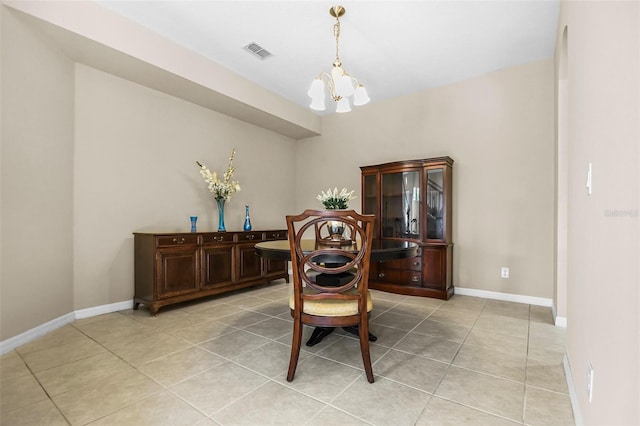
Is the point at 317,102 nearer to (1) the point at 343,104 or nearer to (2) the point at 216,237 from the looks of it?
(1) the point at 343,104

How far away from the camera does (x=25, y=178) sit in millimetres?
2412

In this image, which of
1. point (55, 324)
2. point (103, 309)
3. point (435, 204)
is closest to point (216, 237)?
point (103, 309)

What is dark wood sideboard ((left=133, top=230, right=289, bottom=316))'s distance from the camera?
306 cm

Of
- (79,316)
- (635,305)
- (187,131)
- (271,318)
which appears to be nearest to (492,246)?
(271,318)

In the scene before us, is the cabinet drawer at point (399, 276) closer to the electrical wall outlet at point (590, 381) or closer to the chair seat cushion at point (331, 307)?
the chair seat cushion at point (331, 307)

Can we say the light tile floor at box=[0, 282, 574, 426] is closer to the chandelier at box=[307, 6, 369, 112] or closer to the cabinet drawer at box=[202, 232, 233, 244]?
the cabinet drawer at box=[202, 232, 233, 244]

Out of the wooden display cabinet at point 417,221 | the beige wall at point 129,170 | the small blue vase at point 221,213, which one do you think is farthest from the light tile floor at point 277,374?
the small blue vase at point 221,213

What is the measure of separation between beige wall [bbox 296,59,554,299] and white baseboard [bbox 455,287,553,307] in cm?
5

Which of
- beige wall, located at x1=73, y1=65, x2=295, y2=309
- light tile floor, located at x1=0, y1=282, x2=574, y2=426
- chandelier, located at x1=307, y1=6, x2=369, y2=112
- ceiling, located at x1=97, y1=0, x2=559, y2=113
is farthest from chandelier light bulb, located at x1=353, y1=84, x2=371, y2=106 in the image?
beige wall, located at x1=73, y1=65, x2=295, y2=309

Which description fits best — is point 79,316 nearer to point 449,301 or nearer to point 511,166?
point 449,301

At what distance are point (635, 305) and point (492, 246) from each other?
325cm

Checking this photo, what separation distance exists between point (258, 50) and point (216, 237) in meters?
2.19

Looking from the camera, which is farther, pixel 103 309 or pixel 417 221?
pixel 417 221

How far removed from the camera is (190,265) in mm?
3316
